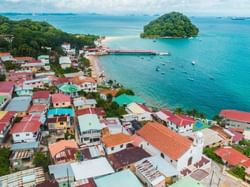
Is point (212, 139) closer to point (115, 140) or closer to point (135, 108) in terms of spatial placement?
point (135, 108)

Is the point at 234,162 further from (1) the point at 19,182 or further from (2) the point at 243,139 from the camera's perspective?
(1) the point at 19,182

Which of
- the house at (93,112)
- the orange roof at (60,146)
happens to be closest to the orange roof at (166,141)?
the house at (93,112)

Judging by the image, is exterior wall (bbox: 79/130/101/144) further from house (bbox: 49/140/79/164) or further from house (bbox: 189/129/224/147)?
house (bbox: 189/129/224/147)

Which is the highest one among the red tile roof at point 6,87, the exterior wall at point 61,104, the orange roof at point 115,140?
the red tile roof at point 6,87

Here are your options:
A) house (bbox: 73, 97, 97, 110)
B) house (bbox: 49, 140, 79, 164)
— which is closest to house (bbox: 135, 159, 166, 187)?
house (bbox: 49, 140, 79, 164)

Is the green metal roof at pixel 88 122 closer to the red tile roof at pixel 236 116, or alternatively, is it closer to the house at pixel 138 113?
the house at pixel 138 113
